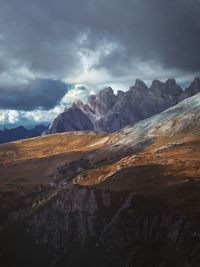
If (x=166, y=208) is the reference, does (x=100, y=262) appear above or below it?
below

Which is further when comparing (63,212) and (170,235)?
(63,212)

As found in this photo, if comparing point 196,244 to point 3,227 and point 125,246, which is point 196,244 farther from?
point 3,227

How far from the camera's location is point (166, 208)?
139250 mm

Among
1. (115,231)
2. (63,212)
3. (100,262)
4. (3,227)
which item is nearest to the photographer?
(100,262)

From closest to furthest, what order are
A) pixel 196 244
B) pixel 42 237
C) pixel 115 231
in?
pixel 196 244 → pixel 115 231 → pixel 42 237

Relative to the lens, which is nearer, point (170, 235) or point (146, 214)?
point (170, 235)

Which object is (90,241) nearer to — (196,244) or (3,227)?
(196,244)

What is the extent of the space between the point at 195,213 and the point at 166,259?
26.8 meters

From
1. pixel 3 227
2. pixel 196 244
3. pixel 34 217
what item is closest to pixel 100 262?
pixel 196 244

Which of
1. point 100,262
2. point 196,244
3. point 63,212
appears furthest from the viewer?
point 63,212

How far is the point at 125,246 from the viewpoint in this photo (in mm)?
126125

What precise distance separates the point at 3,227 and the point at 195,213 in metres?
79.8

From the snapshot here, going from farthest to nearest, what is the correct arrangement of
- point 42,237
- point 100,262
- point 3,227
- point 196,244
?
1. point 3,227
2. point 42,237
3. point 100,262
4. point 196,244

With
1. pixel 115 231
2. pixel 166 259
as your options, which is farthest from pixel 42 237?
pixel 166 259
